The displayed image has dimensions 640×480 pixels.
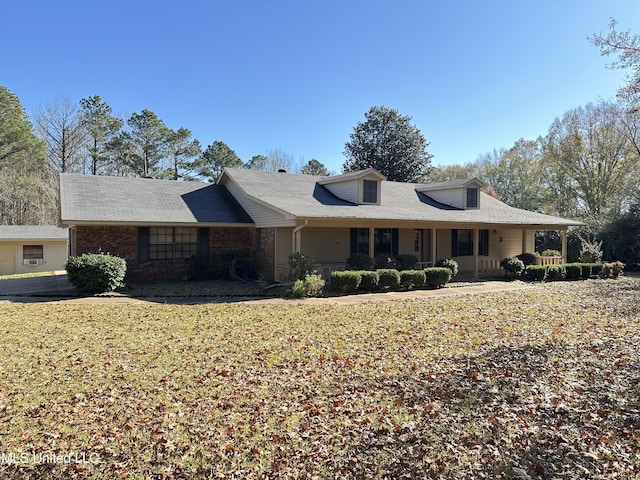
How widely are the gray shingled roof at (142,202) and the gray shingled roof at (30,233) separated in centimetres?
997

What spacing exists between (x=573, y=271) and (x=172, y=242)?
55.9ft

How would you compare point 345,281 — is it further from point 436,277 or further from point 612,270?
point 612,270

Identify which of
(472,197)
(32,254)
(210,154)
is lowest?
(32,254)

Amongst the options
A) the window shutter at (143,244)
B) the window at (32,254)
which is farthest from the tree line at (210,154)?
the window shutter at (143,244)

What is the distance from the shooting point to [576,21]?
12.7 meters

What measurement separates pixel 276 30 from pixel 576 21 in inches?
424

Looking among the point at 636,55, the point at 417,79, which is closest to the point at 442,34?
the point at 417,79

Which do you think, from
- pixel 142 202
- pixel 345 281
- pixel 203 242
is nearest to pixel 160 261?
pixel 203 242

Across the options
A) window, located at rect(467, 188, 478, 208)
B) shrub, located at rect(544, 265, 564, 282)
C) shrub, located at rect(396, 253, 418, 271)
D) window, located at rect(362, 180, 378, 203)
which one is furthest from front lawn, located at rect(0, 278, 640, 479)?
window, located at rect(467, 188, 478, 208)

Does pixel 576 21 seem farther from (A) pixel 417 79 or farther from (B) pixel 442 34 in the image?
(A) pixel 417 79

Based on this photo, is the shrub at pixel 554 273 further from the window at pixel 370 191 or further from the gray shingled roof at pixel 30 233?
the gray shingled roof at pixel 30 233

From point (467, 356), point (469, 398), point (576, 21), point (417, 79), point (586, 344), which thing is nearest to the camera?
point (469, 398)

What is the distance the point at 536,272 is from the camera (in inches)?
664

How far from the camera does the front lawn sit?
3541 mm
